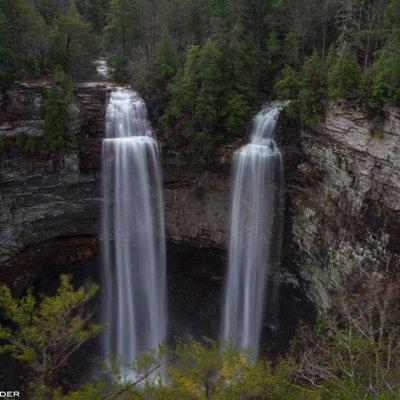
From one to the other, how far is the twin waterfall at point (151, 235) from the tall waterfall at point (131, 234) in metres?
0.05

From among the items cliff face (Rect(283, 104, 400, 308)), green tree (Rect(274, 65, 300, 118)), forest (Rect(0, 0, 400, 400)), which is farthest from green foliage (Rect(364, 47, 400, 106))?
green tree (Rect(274, 65, 300, 118))

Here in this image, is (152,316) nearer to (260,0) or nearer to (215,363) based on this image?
(215,363)

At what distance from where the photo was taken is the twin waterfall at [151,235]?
21.1 metres

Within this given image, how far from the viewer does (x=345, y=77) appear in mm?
17266

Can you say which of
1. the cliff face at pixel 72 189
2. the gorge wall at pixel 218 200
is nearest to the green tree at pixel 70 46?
the gorge wall at pixel 218 200

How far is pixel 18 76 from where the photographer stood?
21.6m

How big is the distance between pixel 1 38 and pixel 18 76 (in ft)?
6.64

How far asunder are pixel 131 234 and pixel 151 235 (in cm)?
120

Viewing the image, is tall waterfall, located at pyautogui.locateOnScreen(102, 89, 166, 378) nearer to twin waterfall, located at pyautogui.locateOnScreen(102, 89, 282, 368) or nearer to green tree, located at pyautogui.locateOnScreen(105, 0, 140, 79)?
twin waterfall, located at pyautogui.locateOnScreen(102, 89, 282, 368)

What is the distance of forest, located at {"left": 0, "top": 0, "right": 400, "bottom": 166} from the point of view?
18906 millimetres

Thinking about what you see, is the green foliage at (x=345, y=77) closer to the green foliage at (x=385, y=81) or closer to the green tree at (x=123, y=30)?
the green foliage at (x=385, y=81)

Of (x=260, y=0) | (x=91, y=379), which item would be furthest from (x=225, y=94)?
(x=91, y=379)

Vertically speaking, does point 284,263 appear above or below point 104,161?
below

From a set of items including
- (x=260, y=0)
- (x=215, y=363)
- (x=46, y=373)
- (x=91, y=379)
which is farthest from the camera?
(x=260, y=0)
